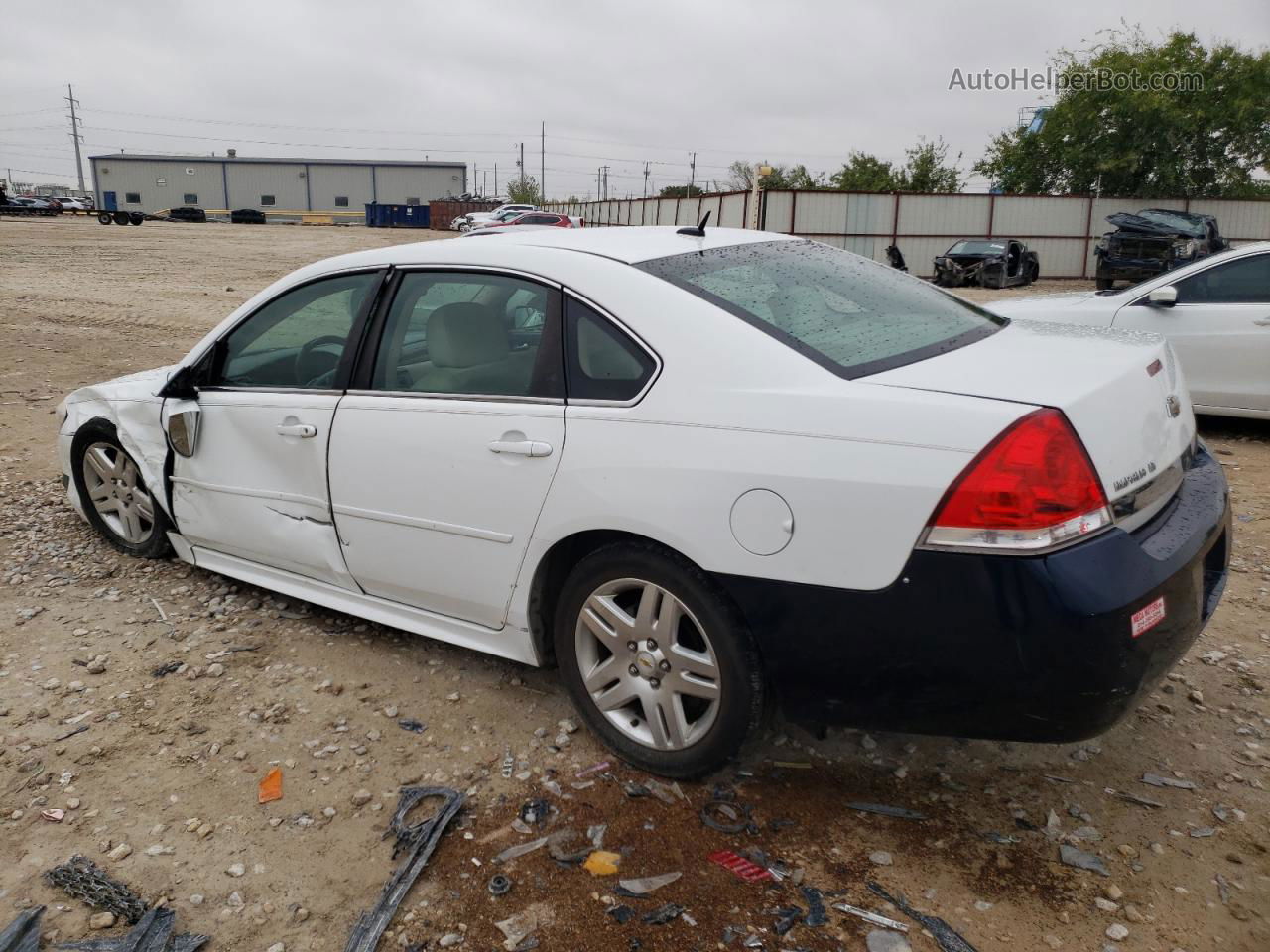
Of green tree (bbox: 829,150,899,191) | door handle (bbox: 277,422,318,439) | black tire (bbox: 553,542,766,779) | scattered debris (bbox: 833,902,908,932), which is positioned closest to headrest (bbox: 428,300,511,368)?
door handle (bbox: 277,422,318,439)

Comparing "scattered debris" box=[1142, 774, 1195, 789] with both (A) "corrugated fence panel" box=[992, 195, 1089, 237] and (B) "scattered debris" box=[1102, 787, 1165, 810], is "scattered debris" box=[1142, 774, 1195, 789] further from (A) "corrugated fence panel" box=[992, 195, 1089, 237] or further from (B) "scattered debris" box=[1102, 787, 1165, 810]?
(A) "corrugated fence panel" box=[992, 195, 1089, 237]

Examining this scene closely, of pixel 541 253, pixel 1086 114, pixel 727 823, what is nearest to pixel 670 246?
pixel 541 253

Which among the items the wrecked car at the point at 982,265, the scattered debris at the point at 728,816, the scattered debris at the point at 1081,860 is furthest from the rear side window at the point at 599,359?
the wrecked car at the point at 982,265

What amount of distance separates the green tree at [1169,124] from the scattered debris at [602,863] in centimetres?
3841

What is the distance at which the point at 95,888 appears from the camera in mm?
2496

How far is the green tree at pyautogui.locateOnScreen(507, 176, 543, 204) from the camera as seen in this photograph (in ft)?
325

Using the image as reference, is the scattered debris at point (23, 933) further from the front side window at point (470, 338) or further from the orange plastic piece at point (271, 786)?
the front side window at point (470, 338)

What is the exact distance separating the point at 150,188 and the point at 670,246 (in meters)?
98.9

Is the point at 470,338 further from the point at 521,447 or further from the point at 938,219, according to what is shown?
the point at 938,219

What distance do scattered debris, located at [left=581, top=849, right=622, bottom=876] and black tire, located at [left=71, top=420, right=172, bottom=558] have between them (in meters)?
2.74

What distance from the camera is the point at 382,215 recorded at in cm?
7012

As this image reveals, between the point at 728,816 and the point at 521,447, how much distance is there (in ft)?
3.93

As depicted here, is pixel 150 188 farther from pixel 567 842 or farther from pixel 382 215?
pixel 567 842

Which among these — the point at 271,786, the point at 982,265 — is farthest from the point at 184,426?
the point at 982,265
